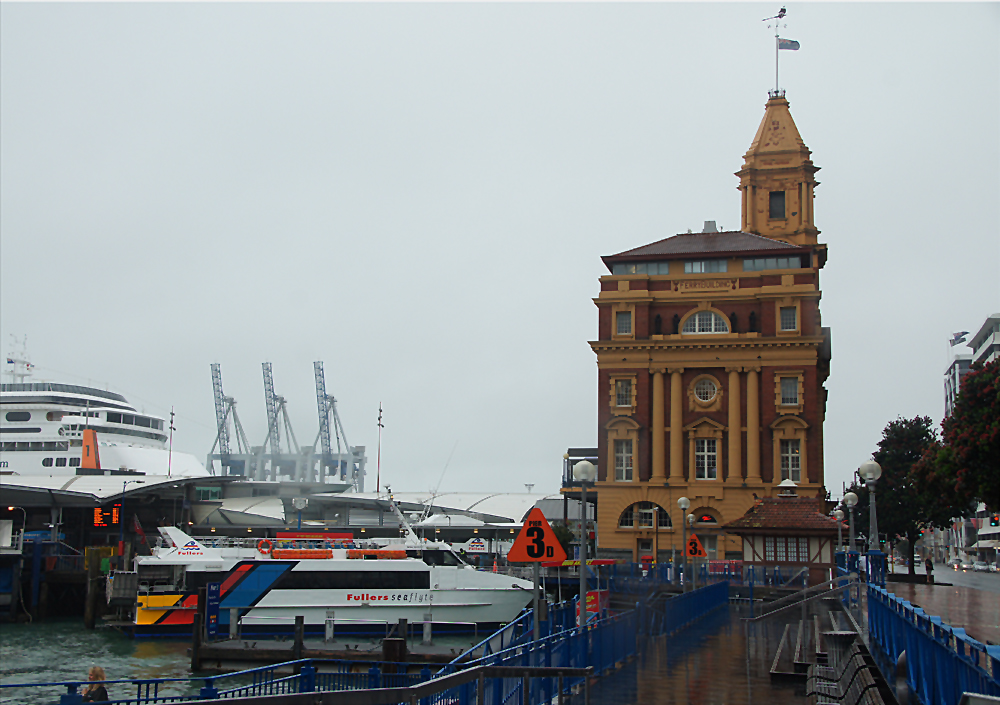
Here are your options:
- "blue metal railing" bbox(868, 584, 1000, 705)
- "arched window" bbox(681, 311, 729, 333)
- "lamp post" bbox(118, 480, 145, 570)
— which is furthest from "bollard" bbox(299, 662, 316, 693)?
"lamp post" bbox(118, 480, 145, 570)

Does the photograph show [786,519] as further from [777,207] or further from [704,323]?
[777,207]

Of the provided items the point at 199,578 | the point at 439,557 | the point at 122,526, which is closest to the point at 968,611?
the point at 439,557

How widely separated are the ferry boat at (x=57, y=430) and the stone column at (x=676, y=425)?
178 ft

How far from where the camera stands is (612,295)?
6575cm

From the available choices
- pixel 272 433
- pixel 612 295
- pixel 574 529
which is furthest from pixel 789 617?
pixel 272 433

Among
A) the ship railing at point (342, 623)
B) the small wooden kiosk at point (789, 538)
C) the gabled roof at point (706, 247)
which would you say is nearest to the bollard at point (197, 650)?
the ship railing at point (342, 623)

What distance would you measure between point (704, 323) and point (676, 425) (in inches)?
278

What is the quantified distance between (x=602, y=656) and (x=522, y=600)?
2909 cm

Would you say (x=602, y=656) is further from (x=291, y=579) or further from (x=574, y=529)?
(x=574, y=529)

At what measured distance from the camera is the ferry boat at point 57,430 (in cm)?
9606

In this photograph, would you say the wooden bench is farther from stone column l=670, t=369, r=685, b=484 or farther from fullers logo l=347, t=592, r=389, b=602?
stone column l=670, t=369, r=685, b=484

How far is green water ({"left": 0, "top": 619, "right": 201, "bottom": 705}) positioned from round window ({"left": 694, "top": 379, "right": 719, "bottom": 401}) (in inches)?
1375

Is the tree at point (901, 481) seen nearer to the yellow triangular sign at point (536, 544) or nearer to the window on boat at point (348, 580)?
the window on boat at point (348, 580)

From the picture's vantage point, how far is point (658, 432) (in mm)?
63969
